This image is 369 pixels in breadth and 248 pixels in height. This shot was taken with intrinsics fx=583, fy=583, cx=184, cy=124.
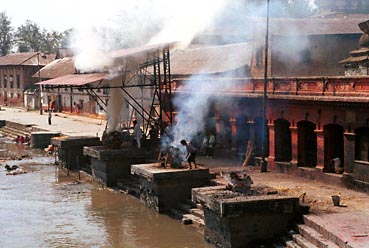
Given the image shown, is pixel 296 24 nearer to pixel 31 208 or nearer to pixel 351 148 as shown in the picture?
pixel 351 148

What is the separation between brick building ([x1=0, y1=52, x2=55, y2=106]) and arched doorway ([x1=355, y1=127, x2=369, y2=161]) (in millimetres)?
55765

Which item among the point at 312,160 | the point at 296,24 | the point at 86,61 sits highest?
the point at 296,24

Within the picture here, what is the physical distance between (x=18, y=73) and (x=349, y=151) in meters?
61.0

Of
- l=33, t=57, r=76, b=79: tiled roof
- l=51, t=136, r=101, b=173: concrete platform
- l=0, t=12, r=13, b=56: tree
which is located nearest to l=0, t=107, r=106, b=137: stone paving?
l=33, t=57, r=76, b=79: tiled roof

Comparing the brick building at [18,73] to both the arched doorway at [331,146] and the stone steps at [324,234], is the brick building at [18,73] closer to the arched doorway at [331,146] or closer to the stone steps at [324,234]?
the arched doorway at [331,146]

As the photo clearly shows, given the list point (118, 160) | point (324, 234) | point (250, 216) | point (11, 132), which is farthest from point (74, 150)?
point (11, 132)

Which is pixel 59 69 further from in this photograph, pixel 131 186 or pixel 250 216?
pixel 250 216

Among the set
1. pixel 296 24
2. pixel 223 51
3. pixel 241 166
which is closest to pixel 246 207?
pixel 241 166

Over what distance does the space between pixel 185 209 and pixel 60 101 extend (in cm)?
4396

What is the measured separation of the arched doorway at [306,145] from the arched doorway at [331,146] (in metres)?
1.08

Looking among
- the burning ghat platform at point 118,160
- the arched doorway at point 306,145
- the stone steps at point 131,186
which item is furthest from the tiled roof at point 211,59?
the arched doorway at point 306,145

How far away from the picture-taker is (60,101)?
60719 mm

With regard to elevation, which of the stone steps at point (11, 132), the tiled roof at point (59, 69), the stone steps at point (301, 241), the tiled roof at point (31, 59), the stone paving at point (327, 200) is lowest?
the stone steps at point (301, 241)

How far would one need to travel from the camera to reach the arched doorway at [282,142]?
71.8 ft
